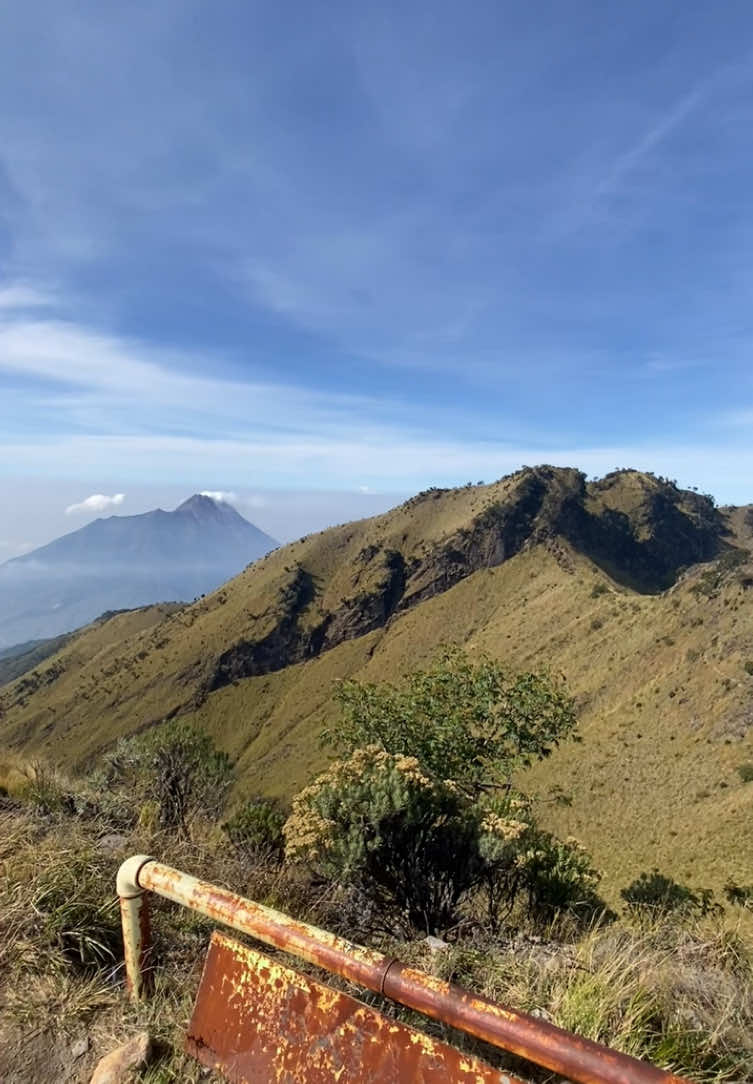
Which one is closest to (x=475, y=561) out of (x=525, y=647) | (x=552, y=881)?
(x=525, y=647)

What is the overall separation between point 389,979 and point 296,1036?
0.84 m

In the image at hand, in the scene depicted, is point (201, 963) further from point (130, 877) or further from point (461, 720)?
point (461, 720)

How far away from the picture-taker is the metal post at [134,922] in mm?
3732

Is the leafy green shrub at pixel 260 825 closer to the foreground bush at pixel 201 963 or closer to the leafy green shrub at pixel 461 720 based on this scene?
the foreground bush at pixel 201 963

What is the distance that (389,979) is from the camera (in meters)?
2.72

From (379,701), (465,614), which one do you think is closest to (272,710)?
(465,614)

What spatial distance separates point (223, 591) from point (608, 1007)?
169275mm

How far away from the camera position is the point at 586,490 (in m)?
176

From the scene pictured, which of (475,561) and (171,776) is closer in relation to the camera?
(171,776)

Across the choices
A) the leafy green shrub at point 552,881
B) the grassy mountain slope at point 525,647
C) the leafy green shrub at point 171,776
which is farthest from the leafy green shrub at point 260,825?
the grassy mountain slope at point 525,647

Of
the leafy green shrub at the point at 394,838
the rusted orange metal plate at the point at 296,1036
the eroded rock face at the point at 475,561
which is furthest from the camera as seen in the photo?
→ the eroded rock face at the point at 475,561

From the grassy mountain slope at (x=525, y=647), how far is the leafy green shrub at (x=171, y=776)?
76.0 ft

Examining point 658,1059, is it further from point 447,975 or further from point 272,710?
point 272,710

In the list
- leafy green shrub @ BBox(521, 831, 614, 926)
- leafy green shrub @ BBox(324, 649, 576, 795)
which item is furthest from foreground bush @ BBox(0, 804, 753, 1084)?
leafy green shrub @ BBox(324, 649, 576, 795)
